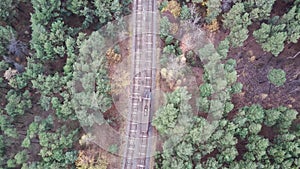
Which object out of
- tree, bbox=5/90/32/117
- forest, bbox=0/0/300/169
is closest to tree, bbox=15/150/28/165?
forest, bbox=0/0/300/169

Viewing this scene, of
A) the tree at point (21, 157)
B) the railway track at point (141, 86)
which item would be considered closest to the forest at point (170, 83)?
the tree at point (21, 157)

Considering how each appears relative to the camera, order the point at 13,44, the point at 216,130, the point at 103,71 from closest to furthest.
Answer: the point at 216,130 → the point at 103,71 → the point at 13,44

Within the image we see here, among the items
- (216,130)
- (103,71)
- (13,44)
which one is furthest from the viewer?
(13,44)

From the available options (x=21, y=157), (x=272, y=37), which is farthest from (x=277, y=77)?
(x=21, y=157)

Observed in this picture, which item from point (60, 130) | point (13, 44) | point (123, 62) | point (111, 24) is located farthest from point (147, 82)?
point (13, 44)

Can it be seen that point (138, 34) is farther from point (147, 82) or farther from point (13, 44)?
point (13, 44)

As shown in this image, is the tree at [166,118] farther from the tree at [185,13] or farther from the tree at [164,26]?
the tree at [185,13]

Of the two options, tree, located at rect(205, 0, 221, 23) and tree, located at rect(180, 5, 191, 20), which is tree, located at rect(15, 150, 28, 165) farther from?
tree, located at rect(205, 0, 221, 23)
